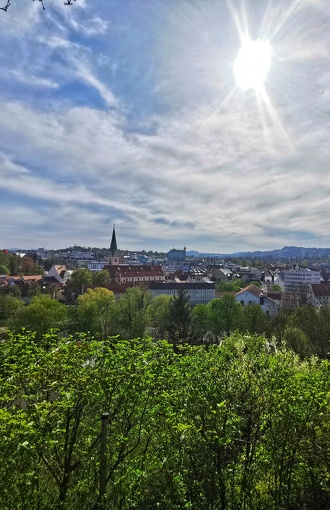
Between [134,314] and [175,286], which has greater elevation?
[175,286]

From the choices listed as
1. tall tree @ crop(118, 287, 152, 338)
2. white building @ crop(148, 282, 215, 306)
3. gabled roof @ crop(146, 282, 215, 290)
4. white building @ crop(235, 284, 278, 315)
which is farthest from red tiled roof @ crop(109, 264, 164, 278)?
tall tree @ crop(118, 287, 152, 338)

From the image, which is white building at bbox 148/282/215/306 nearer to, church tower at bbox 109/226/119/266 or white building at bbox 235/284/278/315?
white building at bbox 235/284/278/315

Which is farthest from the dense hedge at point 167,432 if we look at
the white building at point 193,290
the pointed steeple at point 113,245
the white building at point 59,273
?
the pointed steeple at point 113,245

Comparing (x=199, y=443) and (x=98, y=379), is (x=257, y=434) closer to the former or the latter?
(x=199, y=443)

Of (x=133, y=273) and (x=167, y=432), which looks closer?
(x=167, y=432)

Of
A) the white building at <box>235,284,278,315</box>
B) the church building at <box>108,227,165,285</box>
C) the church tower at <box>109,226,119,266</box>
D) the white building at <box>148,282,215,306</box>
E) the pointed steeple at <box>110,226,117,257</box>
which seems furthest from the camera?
the pointed steeple at <box>110,226,117,257</box>

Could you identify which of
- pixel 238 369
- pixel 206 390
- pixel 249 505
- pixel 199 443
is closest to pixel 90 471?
pixel 199 443

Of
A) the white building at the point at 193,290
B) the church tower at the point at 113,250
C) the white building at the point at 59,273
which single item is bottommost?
the white building at the point at 193,290

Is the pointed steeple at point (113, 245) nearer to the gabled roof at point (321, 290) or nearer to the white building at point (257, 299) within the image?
the white building at point (257, 299)

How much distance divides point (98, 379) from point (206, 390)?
200 centimetres

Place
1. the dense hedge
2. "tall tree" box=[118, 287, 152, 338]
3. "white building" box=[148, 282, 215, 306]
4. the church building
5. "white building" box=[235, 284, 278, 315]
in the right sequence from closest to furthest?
the dense hedge < "tall tree" box=[118, 287, 152, 338] < "white building" box=[235, 284, 278, 315] < "white building" box=[148, 282, 215, 306] < the church building

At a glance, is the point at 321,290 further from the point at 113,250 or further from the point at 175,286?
the point at 113,250

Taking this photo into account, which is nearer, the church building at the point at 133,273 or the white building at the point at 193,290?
the white building at the point at 193,290

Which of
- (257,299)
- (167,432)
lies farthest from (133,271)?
(167,432)
